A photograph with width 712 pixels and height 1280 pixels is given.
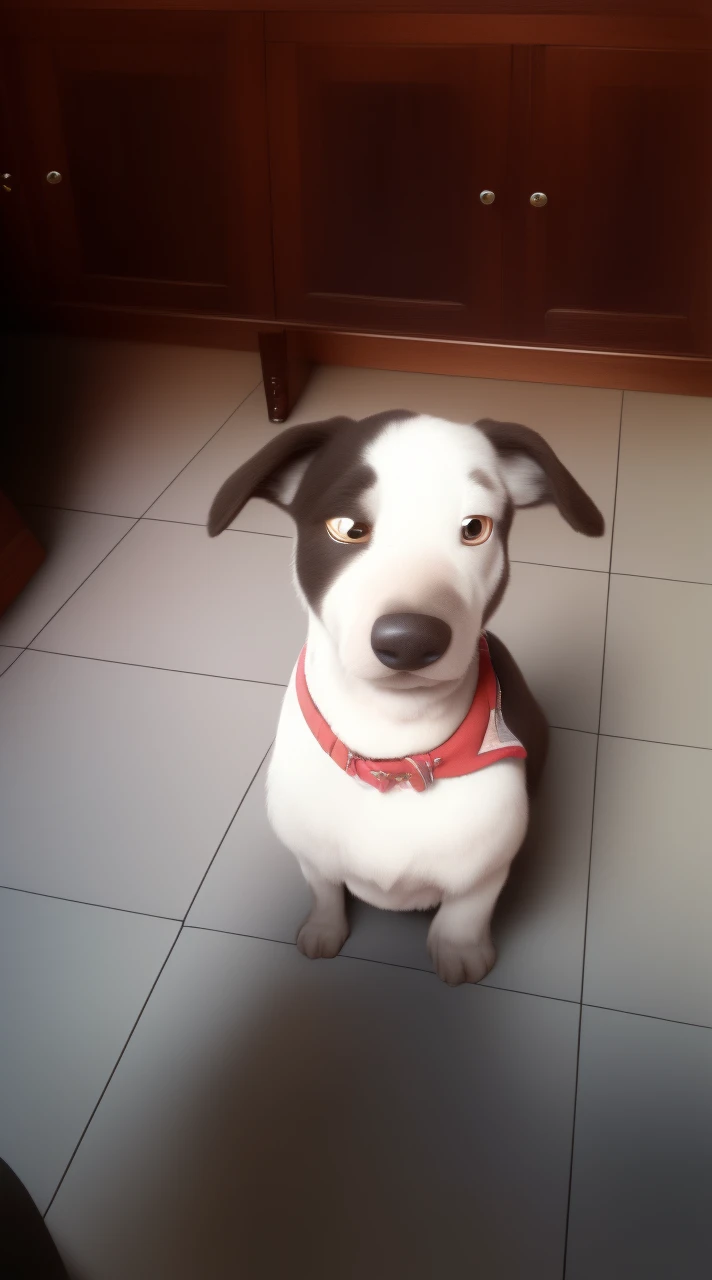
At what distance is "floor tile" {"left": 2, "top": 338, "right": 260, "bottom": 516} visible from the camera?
2.05 metres

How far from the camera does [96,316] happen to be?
2.46 meters

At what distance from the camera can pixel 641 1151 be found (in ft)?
3.31

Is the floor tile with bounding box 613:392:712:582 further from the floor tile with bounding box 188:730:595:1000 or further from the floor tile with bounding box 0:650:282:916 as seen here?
the floor tile with bounding box 0:650:282:916

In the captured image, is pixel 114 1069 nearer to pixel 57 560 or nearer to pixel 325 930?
pixel 325 930

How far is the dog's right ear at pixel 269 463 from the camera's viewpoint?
84 cm

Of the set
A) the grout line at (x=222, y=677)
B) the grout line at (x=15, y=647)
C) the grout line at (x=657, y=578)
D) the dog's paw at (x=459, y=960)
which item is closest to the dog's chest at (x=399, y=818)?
the dog's paw at (x=459, y=960)

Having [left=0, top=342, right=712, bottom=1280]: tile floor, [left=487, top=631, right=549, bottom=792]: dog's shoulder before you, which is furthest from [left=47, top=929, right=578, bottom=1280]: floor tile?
[left=487, top=631, right=549, bottom=792]: dog's shoulder

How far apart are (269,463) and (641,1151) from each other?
0.78m

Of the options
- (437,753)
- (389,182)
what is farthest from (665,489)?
(437,753)

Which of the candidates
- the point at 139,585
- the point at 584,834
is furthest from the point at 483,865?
the point at 139,585

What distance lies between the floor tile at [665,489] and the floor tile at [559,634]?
124 millimetres

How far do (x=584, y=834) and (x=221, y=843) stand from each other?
0.48 metres

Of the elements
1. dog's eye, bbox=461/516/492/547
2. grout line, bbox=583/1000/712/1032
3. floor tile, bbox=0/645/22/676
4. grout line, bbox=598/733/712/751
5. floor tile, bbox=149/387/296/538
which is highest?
dog's eye, bbox=461/516/492/547

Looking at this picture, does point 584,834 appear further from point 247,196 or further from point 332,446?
point 247,196
